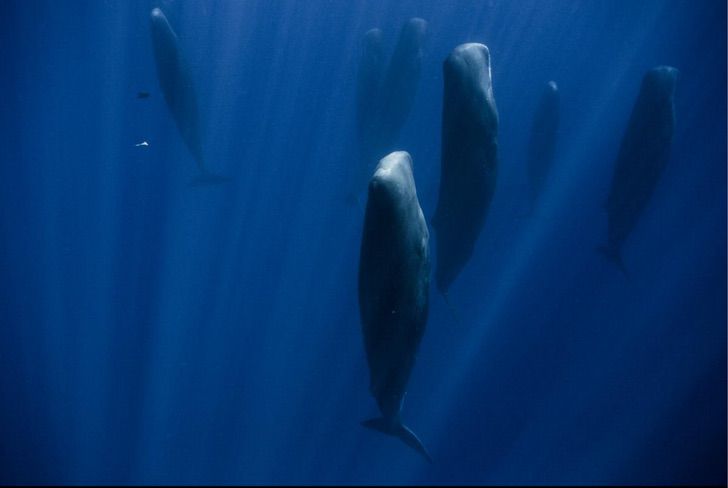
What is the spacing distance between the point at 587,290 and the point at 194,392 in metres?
9.65

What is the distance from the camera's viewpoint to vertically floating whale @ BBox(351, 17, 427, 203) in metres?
5.82

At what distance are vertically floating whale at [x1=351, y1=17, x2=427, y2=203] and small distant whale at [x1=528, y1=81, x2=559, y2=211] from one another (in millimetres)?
1819

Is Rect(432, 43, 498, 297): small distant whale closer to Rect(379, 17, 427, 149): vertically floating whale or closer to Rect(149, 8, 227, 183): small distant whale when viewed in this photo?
Rect(379, 17, 427, 149): vertically floating whale

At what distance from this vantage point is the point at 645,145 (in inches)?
183

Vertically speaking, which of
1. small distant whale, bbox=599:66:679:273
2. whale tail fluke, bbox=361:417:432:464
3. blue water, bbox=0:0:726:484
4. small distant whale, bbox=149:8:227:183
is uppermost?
small distant whale, bbox=599:66:679:273

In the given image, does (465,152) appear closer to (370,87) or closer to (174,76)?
(370,87)

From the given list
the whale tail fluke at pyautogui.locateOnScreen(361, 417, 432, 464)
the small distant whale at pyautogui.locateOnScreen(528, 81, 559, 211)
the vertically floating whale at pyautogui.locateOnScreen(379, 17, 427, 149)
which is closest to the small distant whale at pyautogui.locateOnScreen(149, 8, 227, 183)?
the vertically floating whale at pyautogui.locateOnScreen(379, 17, 427, 149)

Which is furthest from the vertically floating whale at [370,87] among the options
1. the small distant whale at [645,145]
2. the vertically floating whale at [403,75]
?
the small distant whale at [645,145]

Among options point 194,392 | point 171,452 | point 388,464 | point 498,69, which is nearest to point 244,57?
point 498,69

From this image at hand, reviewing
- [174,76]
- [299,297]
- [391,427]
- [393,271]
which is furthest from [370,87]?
[299,297]

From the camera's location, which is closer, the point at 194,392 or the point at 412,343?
the point at 412,343

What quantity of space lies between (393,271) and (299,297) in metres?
9.07

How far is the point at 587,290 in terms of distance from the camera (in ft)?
39.5

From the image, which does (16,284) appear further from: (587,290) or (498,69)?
(498,69)
